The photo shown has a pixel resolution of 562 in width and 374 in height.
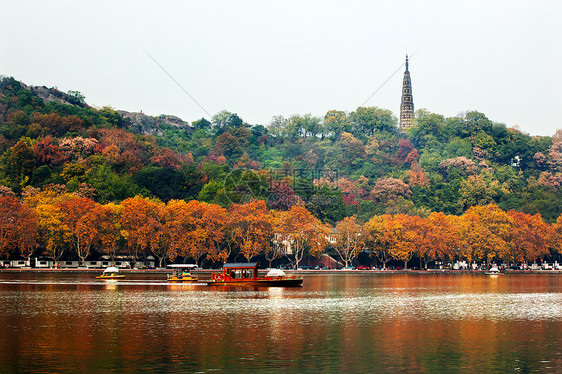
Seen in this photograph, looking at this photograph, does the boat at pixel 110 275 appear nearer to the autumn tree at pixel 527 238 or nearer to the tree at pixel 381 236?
the tree at pixel 381 236

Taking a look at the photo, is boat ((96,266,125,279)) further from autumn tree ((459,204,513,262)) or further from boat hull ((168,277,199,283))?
autumn tree ((459,204,513,262))

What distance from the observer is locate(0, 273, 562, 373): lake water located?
2945 centimetres

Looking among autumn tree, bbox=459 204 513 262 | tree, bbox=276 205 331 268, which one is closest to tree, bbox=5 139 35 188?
tree, bbox=276 205 331 268

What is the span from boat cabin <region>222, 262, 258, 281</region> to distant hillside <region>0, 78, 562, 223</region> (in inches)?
2085

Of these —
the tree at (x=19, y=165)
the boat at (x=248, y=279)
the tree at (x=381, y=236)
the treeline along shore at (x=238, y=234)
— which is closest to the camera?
the boat at (x=248, y=279)

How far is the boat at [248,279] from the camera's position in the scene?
76250 mm

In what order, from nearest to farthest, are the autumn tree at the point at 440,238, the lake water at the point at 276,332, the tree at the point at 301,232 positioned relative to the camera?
the lake water at the point at 276,332, the tree at the point at 301,232, the autumn tree at the point at 440,238

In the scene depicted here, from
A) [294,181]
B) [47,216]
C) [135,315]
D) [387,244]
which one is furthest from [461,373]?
[294,181]

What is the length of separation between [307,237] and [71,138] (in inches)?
2239

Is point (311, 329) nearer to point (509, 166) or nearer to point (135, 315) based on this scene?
point (135, 315)

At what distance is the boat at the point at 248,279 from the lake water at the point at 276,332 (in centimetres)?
1069

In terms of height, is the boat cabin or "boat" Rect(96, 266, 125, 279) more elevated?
the boat cabin

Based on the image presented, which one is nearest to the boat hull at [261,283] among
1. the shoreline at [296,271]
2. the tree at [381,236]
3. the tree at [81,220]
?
the shoreline at [296,271]

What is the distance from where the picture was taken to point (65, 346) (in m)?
33.2
